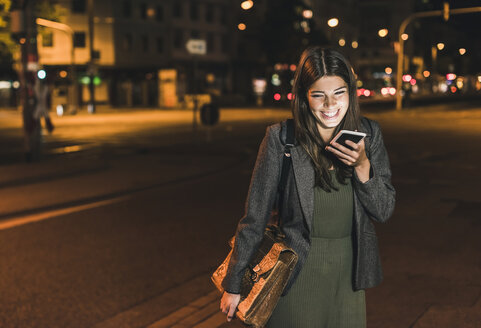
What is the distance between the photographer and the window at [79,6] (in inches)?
2216

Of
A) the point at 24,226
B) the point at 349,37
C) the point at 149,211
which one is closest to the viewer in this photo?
the point at 24,226

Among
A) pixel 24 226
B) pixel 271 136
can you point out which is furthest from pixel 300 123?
pixel 24 226

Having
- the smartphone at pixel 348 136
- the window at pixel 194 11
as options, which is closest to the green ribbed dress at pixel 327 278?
the smartphone at pixel 348 136

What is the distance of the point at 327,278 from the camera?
8.71 ft

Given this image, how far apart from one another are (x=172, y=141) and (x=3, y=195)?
11.0 metres

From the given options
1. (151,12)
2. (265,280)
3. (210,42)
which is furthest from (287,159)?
(210,42)

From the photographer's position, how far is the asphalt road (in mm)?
5261

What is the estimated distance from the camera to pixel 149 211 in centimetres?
967

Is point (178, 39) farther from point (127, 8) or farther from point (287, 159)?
point (287, 159)

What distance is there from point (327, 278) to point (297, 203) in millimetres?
322

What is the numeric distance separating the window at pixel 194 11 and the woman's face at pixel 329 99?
6339cm

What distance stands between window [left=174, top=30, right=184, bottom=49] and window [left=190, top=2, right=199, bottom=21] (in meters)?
2.33

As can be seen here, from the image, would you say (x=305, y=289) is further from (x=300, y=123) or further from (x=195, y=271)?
(x=195, y=271)

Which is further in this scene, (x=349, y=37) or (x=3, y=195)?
(x=349, y=37)
